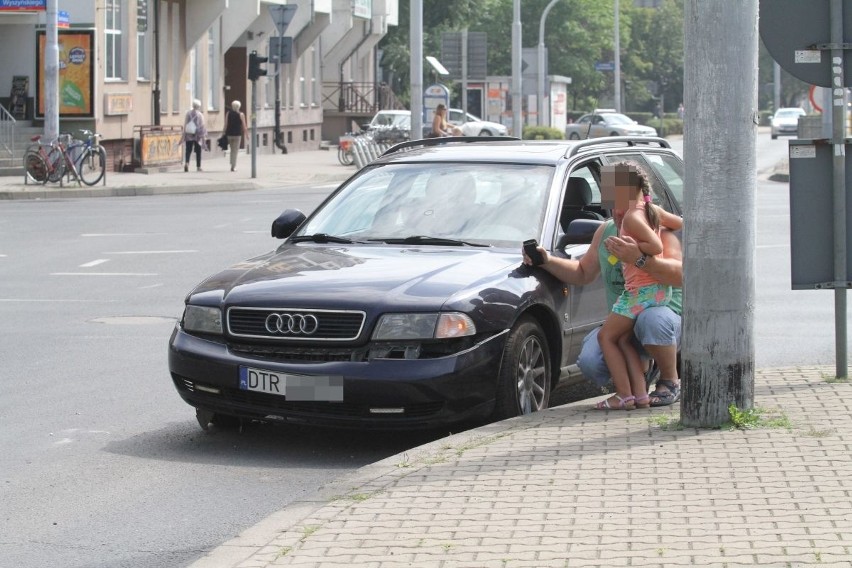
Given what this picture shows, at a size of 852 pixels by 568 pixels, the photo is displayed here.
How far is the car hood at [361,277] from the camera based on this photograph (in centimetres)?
778

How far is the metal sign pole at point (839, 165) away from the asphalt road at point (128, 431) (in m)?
1.86

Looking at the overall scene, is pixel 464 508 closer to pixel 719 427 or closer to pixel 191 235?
pixel 719 427

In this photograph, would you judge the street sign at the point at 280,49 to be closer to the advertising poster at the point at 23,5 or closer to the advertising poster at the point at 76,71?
the advertising poster at the point at 76,71

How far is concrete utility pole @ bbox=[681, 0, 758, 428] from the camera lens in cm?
741

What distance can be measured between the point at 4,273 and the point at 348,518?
11.9 m

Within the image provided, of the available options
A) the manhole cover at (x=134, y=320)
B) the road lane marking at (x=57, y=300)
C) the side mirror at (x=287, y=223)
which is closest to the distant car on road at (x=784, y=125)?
the road lane marking at (x=57, y=300)

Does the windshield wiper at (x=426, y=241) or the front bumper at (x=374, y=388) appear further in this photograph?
the windshield wiper at (x=426, y=241)

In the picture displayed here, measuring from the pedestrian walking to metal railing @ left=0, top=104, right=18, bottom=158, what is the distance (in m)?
4.55

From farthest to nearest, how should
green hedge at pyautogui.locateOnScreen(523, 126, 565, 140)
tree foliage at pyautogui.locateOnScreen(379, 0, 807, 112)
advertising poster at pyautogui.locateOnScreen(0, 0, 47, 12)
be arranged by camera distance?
tree foliage at pyautogui.locateOnScreen(379, 0, 807, 112) < green hedge at pyautogui.locateOnScreen(523, 126, 565, 140) < advertising poster at pyautogui.locateOnScreen(0, 0, 47, 12)

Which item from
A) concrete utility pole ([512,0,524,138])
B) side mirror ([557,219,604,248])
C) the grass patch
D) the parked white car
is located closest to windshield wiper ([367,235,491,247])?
side mirror ([557,219,604,248])

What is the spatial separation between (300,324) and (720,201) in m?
2.12

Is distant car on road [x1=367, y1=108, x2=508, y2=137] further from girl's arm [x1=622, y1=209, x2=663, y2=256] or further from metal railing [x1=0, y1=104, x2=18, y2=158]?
girl's arm [x1=622, y1=209, x2=663, y2=256]

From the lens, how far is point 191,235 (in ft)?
71.3

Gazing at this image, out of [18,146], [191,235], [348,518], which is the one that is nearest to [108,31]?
[18,146]
